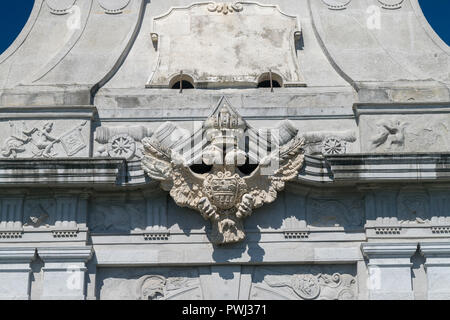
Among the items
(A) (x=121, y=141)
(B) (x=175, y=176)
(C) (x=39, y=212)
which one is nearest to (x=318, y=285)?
(B) (x=175, y=176)

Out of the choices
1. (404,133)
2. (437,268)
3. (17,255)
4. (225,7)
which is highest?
(225,7)

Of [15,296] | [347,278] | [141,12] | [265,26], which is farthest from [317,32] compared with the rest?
[15,296]

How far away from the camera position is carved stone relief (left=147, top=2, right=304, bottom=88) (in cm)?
1953

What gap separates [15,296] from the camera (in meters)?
18.0

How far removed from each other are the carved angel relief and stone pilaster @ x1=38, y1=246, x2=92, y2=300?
1.65 metres

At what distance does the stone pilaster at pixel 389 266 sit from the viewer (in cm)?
1798

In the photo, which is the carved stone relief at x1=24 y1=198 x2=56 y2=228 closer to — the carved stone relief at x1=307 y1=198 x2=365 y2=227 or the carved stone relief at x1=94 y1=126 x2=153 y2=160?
the carved stone relief at x1=94 y1=126 x2=153 y2=160

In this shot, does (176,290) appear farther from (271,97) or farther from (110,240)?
(271,97)

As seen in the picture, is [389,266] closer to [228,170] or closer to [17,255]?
[228,170]

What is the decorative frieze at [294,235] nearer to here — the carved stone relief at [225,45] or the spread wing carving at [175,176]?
the spread wing carving at [175,176]

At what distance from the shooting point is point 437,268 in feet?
59.3

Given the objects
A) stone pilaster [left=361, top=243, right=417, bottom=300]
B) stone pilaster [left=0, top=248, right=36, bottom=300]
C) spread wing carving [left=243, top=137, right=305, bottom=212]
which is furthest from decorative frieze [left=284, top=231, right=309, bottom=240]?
stone pilaster [left=0, top=248, right=36, bottom=300]

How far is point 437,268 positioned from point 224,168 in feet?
11.6

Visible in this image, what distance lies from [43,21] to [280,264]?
19.4ft
